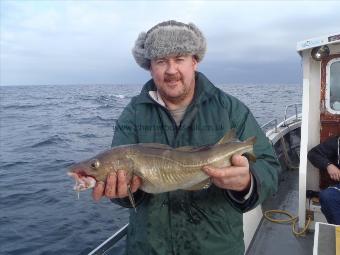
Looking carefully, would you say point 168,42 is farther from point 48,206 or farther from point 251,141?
point 48,206

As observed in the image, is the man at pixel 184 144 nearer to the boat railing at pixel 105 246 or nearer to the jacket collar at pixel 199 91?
the jacket collar at pixel 199 91

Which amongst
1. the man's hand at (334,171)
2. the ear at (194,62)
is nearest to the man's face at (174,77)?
the ear at (194,62)

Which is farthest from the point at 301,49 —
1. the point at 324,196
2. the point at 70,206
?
the point at 70,206

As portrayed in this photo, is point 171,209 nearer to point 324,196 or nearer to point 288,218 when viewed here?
point 324,196

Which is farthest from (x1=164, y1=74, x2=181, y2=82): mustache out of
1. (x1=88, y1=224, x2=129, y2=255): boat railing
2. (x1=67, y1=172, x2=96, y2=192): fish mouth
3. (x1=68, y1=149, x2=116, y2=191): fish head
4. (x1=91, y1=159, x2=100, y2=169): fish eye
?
(x1=88, y1=224, x2=129, y2=255): boat railing

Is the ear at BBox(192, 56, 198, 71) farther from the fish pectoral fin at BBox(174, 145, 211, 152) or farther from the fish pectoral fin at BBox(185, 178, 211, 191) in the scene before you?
the fish pectoral fin at BBox(185, 178, 211, 191)

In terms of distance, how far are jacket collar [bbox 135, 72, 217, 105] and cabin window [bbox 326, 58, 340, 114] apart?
4431 millimetres

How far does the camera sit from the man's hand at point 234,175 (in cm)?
278

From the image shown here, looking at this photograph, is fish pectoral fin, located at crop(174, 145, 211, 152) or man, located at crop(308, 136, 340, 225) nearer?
fish pectoral fin, located at crop(174, 145, 211, 152)

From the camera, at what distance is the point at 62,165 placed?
1592 cm

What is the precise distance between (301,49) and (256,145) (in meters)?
3.96

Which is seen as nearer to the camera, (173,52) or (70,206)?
(173,52)

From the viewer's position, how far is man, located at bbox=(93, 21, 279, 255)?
3.04 meters

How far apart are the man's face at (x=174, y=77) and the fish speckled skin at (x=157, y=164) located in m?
0.44
